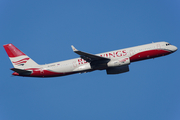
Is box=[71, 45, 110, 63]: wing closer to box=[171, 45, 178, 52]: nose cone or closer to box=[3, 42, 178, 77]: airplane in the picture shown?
box=[3, 42, 178, 77]: airplane

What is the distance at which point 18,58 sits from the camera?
49.2 meters

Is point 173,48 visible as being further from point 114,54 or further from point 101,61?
point 101,61

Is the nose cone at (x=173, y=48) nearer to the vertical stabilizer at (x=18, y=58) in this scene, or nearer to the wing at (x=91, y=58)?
the wing at (x=91, y=58)

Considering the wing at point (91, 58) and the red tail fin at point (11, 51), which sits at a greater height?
the red tail fin at point (11, 51)

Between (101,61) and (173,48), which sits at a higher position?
(173,48)

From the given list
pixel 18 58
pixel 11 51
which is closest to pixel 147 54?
pixel 18 58

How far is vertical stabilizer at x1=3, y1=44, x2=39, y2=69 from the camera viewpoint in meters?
48.7

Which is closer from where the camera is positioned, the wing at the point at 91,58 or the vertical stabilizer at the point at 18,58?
the wing at the point at 91,58

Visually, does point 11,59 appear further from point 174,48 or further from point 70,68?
point 174,48

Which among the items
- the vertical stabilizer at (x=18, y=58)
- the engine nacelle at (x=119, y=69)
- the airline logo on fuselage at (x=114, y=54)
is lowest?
the engine nacelle at (x=119, y=69)

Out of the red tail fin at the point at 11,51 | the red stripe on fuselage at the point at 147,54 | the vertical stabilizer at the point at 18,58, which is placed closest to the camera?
the red stripe on fuselage at the point at 147,54

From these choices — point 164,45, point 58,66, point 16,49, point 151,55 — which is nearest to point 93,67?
point 58,66

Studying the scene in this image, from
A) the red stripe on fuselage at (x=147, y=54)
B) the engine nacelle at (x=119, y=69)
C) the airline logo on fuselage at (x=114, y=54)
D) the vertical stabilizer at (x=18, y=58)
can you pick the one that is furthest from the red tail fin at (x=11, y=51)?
the red stripe on fuselage at (x=147, y=54)

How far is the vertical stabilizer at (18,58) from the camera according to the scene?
48688 mm
